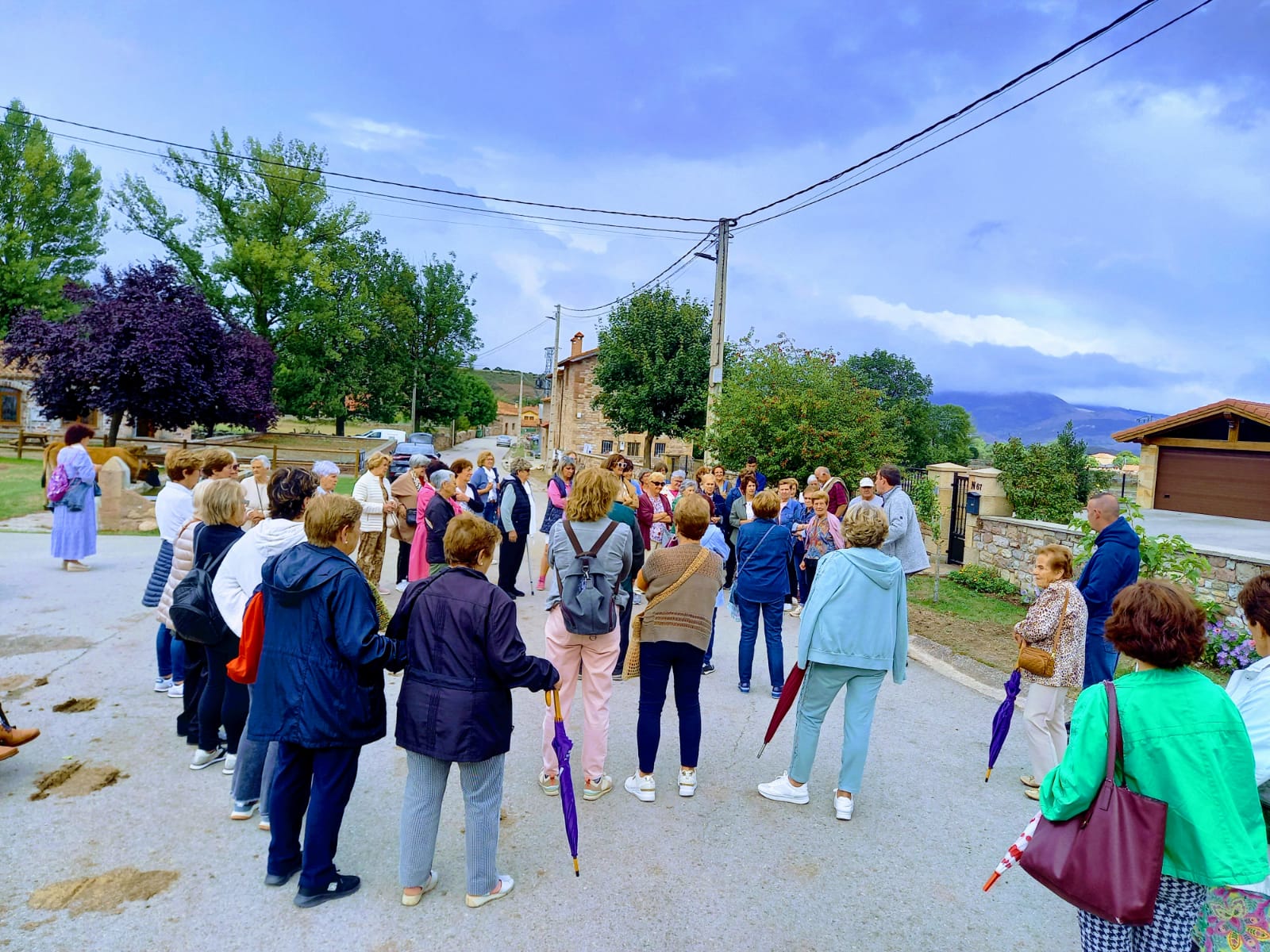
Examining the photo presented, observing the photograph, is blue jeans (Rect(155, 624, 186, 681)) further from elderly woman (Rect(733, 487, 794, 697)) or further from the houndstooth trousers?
the houndstooth trousers

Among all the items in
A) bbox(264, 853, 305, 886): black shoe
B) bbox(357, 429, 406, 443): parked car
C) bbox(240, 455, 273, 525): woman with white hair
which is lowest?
bbox(264, 853, 305, 886): black shoe

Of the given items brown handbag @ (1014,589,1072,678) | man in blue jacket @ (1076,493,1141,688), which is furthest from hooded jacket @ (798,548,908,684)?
man in blue jacket @ (1076,493,1141,688)

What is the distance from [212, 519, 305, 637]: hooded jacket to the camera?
12.4ft

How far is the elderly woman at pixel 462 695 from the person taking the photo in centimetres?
306

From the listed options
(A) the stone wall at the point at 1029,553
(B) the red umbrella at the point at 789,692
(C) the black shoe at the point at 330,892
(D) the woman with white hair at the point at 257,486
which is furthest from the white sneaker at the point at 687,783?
(A) the stone wall at the point at 1029,553

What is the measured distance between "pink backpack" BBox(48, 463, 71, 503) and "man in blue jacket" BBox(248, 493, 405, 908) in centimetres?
774

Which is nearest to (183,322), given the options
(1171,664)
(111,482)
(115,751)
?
(111,482)

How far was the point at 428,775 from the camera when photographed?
124 inches

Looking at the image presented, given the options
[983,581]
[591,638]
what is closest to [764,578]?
[591,638]

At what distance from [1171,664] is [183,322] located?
28.5m

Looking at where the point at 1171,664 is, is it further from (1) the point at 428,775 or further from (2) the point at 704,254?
(2) the point at 704,254

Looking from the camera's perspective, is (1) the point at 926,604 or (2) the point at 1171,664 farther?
(1) the point at 926,604

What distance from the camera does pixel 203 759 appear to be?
14.4 ft

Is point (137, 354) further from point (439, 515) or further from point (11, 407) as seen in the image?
point (439, 515)
